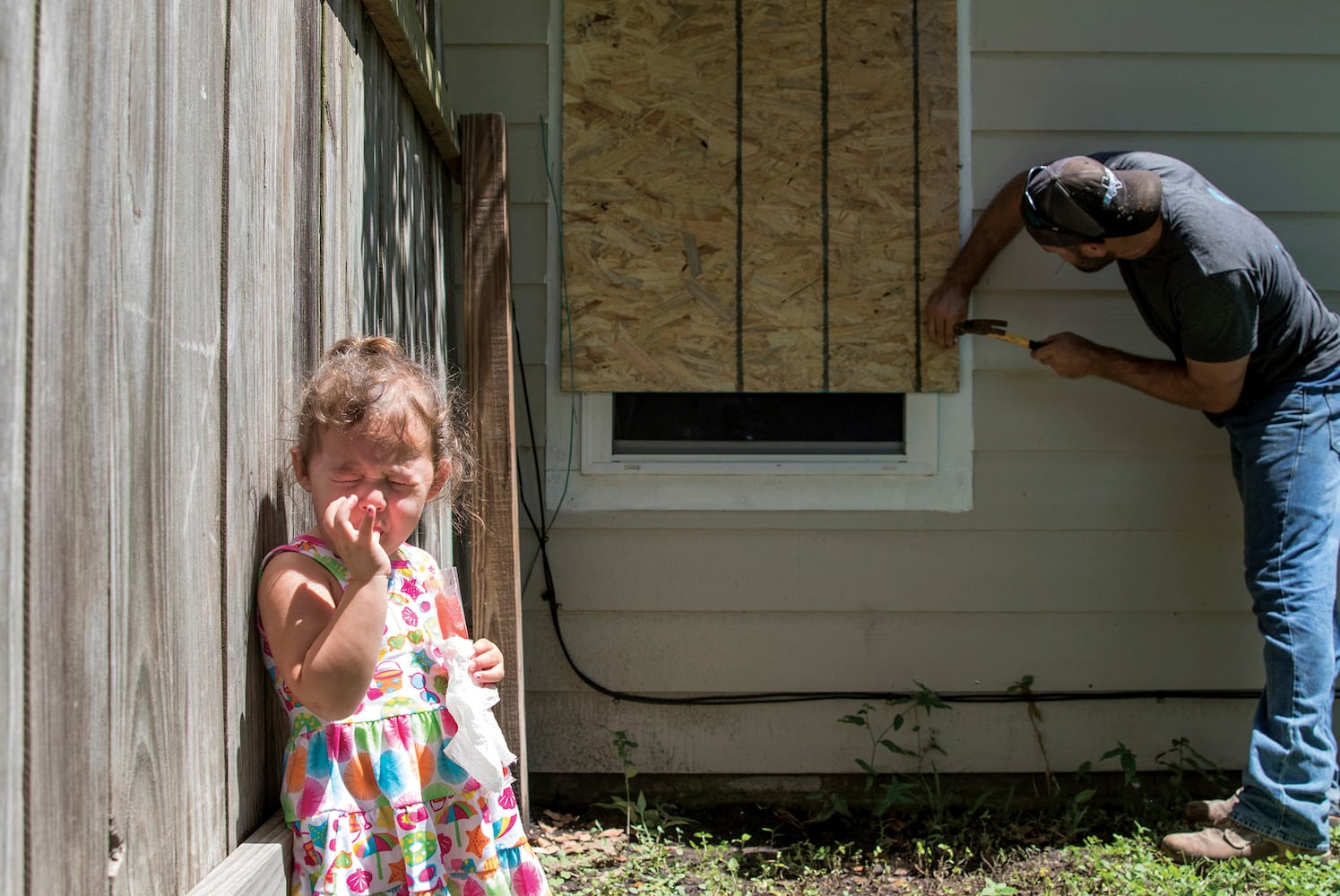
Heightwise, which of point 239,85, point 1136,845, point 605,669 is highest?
point 239,85

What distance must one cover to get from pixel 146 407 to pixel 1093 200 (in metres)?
2.51

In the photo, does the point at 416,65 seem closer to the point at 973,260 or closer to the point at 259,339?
the point at 259,339

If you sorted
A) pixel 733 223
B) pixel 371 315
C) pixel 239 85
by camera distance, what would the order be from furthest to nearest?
pixel 733 223, pixel 371 315, pixel 239 85

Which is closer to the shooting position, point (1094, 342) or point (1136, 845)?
point (1136, 845)

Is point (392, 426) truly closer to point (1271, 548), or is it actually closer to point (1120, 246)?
point (1120, 246)

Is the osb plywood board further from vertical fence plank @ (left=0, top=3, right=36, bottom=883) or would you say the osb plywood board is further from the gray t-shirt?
vertical fence plank @ (left=0, top=3, right=36, bottom=883)

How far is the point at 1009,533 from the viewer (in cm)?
354

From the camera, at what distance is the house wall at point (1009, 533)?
136 inches

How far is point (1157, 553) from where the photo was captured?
3555 mm

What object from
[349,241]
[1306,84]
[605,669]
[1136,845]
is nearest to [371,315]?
[349,241]

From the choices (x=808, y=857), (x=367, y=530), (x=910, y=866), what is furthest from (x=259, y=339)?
(x=910, y=866)

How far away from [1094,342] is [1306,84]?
3.67ft

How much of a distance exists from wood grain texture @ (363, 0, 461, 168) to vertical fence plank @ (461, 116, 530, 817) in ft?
0.94

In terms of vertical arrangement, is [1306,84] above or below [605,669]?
above
